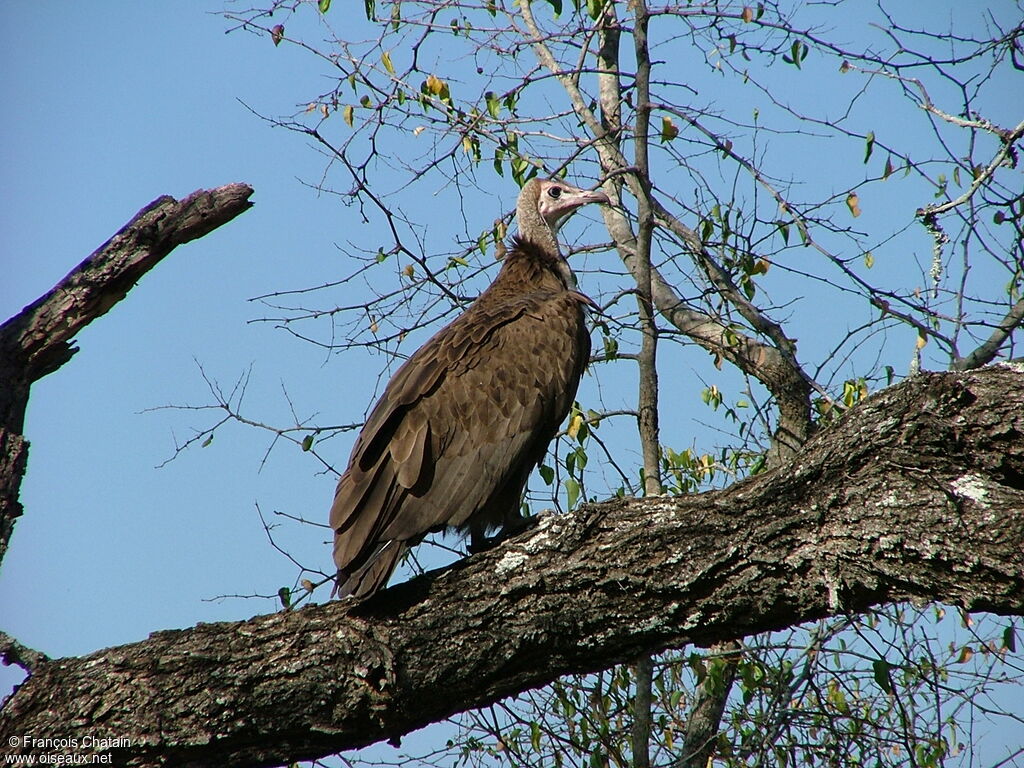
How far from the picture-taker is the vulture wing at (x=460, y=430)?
154 inches

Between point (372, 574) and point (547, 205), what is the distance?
10.2 feet

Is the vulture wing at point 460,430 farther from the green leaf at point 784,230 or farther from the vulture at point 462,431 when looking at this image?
the green leaf at point 784,230

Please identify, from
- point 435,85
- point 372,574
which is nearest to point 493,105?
point 435,85

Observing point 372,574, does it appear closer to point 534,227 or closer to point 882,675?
point 882,675

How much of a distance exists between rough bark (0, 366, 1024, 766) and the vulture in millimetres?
441

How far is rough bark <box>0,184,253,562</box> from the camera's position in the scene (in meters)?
3.12

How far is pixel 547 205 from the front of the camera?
243 inches

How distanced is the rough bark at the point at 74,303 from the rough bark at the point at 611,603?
2.00 feet

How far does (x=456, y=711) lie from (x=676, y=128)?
11.1 ft

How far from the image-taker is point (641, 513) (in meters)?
3.24

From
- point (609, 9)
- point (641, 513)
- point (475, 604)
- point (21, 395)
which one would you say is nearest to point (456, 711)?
point (475, 604)

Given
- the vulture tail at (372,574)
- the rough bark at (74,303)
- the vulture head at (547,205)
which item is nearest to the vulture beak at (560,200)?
the vulture head at (547,205)

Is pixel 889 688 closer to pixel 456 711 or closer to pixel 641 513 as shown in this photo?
pixel 641 513

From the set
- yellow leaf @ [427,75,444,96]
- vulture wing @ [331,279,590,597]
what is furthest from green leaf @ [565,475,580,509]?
yellow leaf @ [427,75,444,96]
